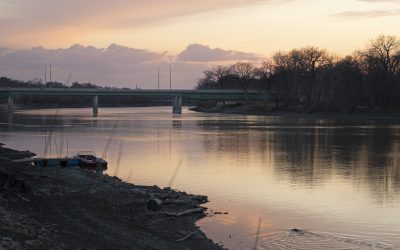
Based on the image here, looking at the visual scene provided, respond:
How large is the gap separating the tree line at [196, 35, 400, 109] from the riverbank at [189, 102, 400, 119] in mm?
1715

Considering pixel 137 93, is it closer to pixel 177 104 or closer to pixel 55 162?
pixel 177 104

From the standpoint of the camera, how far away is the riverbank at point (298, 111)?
4437 inches

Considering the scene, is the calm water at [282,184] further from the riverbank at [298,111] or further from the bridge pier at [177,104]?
the bridge pier at [177,104]

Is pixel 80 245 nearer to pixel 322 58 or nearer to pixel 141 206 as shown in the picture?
pixel 141 206

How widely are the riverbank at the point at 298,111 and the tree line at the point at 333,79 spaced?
1715mm

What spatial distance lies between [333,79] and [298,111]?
15.3 metres

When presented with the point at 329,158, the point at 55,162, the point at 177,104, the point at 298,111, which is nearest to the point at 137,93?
the point at 177,104

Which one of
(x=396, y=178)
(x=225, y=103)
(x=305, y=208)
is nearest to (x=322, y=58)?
(x=225, y=103)

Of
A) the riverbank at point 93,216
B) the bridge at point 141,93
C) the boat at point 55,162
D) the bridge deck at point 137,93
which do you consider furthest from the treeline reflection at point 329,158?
the bridge at point 141,93

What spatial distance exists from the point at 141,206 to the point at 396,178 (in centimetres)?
1666

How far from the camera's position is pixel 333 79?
418 ft

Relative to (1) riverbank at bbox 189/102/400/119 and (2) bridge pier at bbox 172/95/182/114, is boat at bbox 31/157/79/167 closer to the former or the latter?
(1) riverbank at bbox 189/102/400/119

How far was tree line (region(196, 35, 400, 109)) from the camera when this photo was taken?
114812 millimetres

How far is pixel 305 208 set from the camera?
21.8 metres
